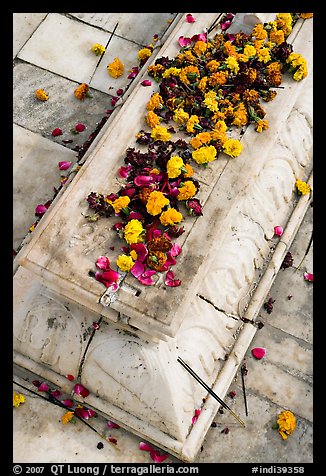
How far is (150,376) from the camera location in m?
3.77

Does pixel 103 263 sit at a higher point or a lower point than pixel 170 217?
lower

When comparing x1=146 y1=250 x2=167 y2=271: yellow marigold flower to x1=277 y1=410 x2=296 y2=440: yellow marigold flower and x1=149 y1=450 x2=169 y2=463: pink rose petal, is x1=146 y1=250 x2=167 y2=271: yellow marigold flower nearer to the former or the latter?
x1=149 y1=450 x2=169 y2=463: pink rose petal

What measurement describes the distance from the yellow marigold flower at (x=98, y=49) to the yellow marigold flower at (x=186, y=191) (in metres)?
2.30

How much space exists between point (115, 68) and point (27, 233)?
1.71 meters

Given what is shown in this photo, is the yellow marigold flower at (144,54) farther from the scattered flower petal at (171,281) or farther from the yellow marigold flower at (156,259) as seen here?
the scattered flower petal at (171,281)

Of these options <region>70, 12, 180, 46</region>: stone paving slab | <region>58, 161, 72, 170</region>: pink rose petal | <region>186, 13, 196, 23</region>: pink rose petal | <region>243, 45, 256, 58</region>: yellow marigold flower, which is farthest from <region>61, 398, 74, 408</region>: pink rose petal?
<region>70, 12, 180, 46</region>: stone paving slab

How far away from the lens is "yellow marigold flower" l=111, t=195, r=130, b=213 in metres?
3.64

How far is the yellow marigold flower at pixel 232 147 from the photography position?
3891mm

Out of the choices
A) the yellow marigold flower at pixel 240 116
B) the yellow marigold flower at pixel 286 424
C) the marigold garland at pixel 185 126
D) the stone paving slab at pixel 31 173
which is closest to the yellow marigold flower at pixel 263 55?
the marigold garland at pixel 185 126

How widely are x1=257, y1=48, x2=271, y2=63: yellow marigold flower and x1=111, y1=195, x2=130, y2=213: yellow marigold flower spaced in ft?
4.99

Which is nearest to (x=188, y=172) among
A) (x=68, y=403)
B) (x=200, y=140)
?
(x=200, y=140)

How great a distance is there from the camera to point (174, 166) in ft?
12.1

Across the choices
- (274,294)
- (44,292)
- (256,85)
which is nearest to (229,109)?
(256,85)

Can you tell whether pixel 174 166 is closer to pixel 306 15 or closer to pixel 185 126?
pixel 185 126
